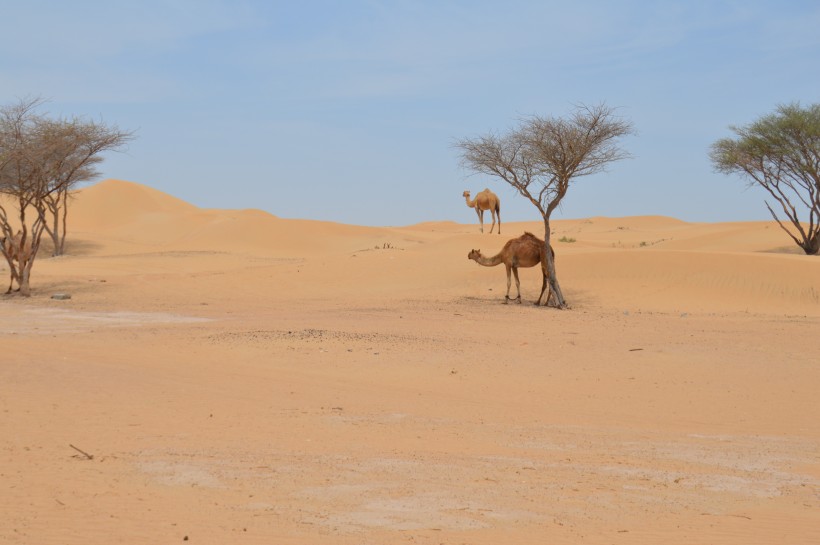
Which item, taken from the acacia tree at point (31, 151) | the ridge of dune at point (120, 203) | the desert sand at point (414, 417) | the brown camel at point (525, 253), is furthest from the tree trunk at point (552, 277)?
the ridge of dune at point (120, 203)

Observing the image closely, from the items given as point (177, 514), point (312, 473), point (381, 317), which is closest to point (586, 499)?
point (312, 473)

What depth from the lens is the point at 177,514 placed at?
6.11 metres

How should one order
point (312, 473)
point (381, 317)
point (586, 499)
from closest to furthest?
point (586, 499)
point (312, 473)
point (381, 317)

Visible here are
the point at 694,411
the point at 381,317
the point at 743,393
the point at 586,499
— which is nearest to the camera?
the point at 586,499

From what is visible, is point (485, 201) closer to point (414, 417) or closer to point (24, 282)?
point (24, 282)

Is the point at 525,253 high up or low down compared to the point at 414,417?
up

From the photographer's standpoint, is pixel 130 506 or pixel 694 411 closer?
pixel 130 506

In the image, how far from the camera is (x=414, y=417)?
998 cm

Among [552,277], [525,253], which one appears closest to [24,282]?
[525,253]

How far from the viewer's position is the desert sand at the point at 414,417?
6.16 m

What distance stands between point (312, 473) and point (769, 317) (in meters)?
16.6

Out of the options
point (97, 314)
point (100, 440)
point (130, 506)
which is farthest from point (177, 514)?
point (97, 314)

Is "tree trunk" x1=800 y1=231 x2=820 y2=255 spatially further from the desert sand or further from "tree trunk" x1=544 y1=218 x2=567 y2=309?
"tree trunk" x1=544 y1=218 x2=567 y2=309

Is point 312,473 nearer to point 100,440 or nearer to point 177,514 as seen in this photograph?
point 177,514
